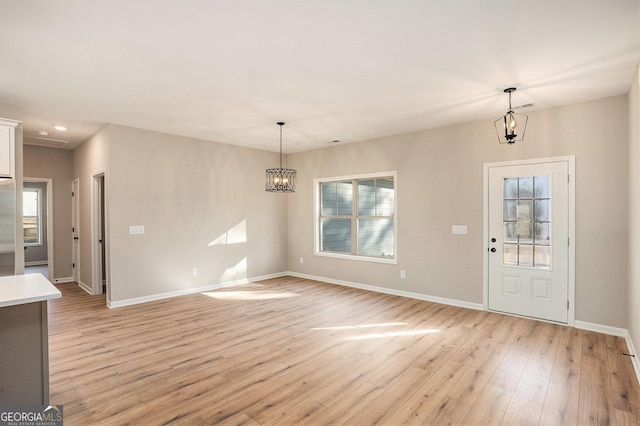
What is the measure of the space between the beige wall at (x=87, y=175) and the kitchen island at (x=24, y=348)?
3339mm

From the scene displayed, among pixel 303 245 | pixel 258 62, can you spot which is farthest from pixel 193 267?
pixel 258 62

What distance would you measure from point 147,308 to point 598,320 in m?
5.81

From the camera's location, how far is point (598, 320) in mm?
3908

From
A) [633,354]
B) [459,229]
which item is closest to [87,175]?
[459,229]

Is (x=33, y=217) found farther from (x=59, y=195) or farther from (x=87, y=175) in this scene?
(x=87, y=175)

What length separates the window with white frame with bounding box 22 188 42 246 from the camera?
8.98 metres

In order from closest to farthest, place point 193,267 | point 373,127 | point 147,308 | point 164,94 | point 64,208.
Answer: point 164,94
point 147,308
point 373,127
point 193,267
point 64,208

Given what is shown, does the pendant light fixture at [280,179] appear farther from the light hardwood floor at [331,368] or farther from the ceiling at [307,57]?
the light hardwood floor at [331,368]

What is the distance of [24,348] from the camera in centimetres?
221

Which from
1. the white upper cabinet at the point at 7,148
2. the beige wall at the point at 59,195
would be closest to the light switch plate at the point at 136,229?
the white upper cabinet at the point at 7,148

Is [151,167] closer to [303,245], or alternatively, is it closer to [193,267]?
[193,267]

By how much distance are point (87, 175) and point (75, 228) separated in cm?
141

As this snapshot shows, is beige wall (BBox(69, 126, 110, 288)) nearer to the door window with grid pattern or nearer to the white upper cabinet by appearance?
the white upper cabinet

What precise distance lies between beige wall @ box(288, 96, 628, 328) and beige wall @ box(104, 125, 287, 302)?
93 cm
